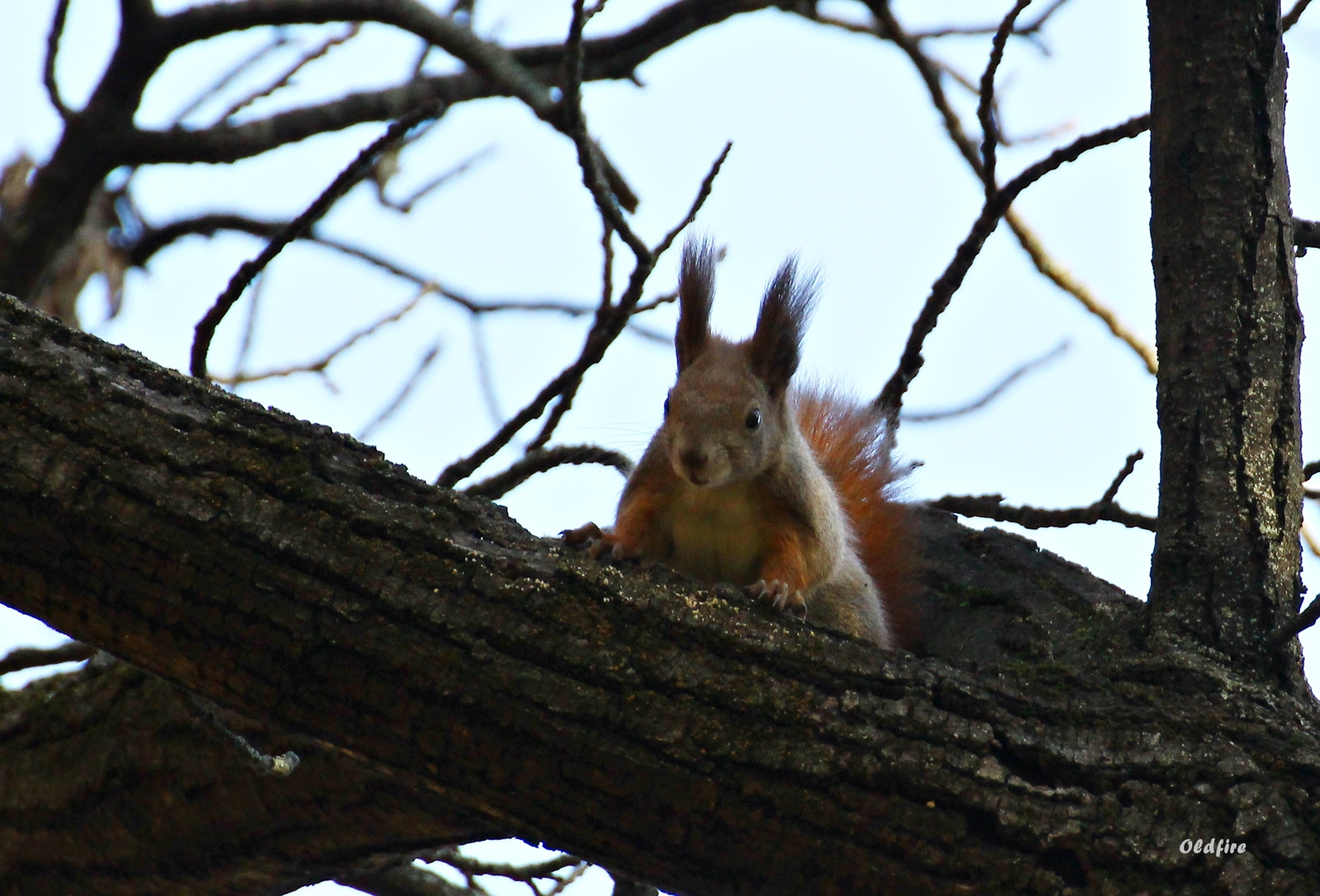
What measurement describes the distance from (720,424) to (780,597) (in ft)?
1.87

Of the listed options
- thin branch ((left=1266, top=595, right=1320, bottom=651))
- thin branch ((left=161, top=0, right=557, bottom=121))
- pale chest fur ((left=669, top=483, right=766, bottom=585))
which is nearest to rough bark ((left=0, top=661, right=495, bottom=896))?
pale chest fur ((left=669, top=483, right=766, bottom=585))

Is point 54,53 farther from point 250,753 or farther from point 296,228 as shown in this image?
point 250,753

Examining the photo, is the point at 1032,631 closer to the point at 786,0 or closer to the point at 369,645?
the point at 369,645

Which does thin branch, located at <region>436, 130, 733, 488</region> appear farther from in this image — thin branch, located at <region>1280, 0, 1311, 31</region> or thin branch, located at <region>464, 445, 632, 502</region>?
thin branch, located at <region>1280, 0, 1311, 31</region>

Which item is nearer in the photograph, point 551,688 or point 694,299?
point 551,688

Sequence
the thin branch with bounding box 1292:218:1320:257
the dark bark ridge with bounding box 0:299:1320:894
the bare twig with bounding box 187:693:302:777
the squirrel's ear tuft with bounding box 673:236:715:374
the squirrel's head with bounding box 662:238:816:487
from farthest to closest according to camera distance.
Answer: the squirrel's ear tuft with bounding box 673:236:715:374, the squirrel's head with bounding box 662:238:816:487, the thin branch with bounding box 1292:218:1320:257, the bare twig with bounding box 187:693:302:777, the dark bark ridge with bounding box 0:299:1320:894

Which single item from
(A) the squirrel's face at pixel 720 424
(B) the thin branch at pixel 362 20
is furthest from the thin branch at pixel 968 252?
(B) the thin branch at pixel 362 20

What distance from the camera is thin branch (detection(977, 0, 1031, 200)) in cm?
245

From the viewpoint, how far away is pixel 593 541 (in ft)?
8.00

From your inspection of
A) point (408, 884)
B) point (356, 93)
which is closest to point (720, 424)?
point (408, 884)

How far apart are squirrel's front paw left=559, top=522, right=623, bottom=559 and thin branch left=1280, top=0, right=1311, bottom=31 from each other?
1802 mm

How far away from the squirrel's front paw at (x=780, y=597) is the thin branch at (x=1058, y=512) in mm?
894

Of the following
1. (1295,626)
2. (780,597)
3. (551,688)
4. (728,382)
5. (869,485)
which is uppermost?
(869,485)

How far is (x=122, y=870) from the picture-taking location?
2.48m
